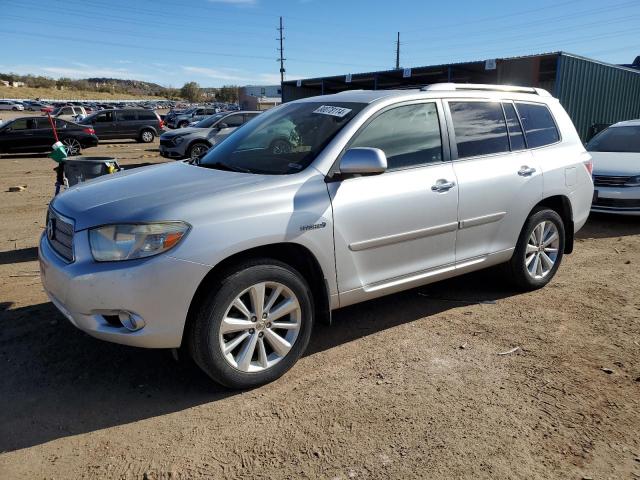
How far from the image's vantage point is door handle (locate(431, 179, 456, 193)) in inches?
149

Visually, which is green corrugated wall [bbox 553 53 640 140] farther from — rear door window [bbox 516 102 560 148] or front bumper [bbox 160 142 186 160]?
front bumper [bbox 160 142 186 160]

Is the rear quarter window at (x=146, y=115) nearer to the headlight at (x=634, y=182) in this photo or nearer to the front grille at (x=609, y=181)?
the front grille at (x=609, y=181)

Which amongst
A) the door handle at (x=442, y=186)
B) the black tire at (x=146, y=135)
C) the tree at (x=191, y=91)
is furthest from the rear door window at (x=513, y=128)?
the tree at (x=191, y=91)

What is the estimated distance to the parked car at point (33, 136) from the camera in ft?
60.2

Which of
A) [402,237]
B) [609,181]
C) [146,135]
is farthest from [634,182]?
[146,135]

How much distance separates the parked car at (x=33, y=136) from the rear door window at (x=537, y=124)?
56.7 feet

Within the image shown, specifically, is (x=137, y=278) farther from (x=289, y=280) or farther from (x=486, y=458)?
(x=486, y=458)

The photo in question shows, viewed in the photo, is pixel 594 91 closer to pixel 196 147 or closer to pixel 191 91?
pixel 196 147

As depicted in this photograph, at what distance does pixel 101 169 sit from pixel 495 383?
15.2 feet

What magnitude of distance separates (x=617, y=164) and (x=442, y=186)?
5.72 meters

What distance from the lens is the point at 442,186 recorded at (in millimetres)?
3832

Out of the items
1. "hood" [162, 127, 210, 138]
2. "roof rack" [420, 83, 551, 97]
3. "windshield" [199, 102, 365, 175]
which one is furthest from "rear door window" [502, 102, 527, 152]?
"hood" [162, 127, 210, 138]

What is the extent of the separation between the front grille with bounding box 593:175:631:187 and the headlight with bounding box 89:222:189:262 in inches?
286

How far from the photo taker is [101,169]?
5.68 meters
